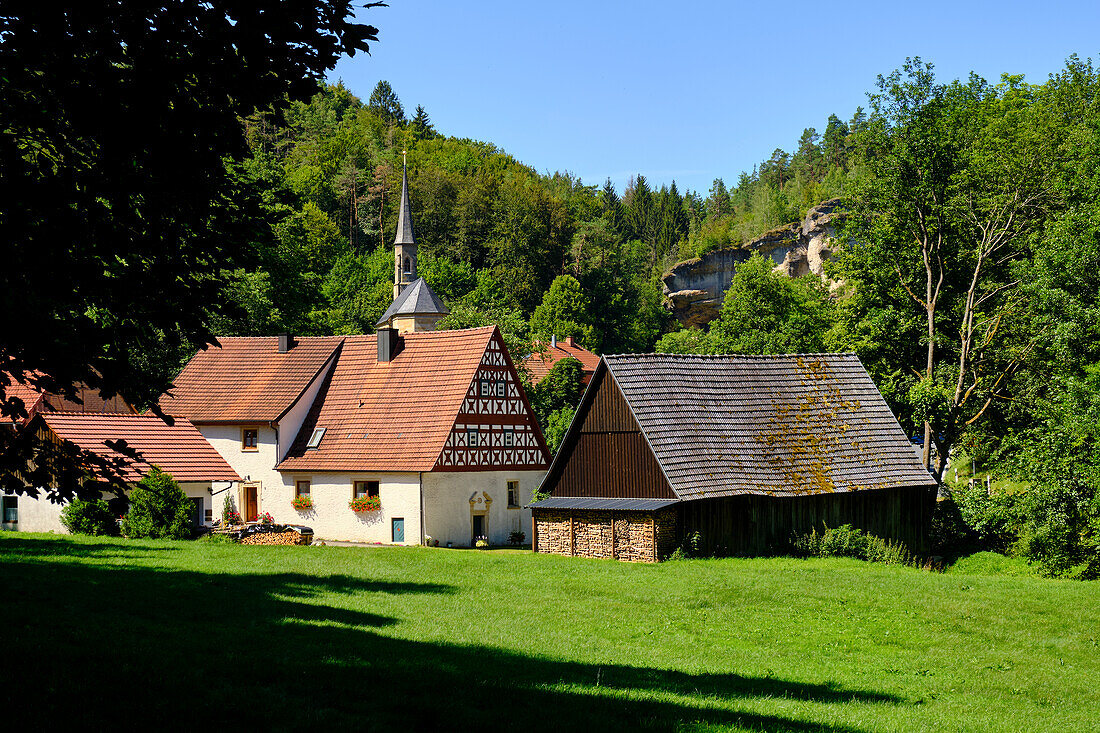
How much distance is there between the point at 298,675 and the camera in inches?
439

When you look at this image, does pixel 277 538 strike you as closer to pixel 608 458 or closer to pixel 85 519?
pixel 85 519

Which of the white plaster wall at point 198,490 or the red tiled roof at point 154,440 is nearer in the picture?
the red tiled roof at point 154,440

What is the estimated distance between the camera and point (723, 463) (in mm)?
35000

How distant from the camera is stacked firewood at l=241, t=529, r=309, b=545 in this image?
34.0 m

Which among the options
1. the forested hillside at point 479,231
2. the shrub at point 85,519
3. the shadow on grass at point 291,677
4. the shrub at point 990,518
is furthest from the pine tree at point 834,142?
the shadow on grass at point 291,677

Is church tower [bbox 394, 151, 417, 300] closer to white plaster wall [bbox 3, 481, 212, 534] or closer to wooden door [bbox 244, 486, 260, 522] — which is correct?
wooden door [bbox 244, 486, 260, 522]

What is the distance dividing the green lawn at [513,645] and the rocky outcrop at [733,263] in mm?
78904

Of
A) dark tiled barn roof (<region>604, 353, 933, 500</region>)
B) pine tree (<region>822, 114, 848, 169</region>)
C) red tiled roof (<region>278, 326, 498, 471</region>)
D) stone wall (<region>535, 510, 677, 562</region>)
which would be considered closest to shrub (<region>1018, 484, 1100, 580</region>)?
dark tiled barn roof (<region>604, 353, 933, 500</region>)

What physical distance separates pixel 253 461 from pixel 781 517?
21082 mm

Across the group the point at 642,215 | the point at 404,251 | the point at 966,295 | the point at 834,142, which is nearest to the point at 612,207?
the point at 642,215

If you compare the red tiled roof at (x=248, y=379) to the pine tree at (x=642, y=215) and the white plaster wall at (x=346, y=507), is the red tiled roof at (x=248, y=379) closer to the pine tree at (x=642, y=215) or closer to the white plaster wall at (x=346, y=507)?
the white plaster wall at (x=346, y=507)

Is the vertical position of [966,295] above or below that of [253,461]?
above

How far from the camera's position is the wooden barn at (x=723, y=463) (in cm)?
3381

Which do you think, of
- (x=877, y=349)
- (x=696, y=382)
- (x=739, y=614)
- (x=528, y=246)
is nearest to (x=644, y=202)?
(x=528, y=246)
